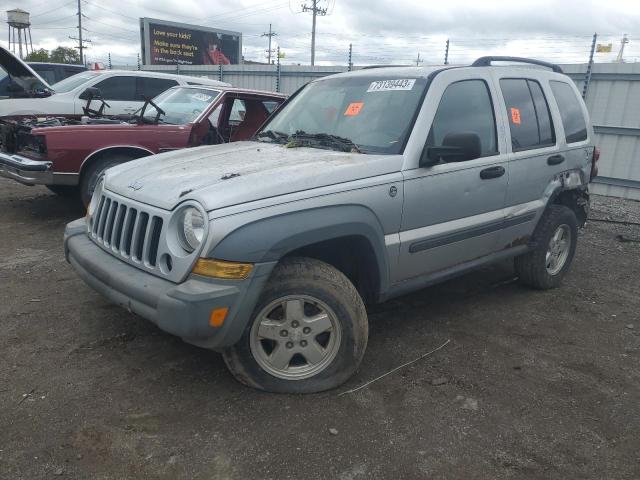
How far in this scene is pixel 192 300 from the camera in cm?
253

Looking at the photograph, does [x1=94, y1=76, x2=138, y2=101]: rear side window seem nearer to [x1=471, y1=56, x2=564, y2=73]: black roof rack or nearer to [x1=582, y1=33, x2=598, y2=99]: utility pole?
[x1=471, y1=56, x2=564, y2=73]: black roof rack

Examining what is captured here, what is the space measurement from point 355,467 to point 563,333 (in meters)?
2.30

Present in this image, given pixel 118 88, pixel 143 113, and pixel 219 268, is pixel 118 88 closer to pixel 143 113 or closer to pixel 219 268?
pixel 143 113

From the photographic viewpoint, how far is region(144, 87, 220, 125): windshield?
6638 millimetres

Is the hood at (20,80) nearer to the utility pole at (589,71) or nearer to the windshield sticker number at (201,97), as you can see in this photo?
the windshield sticker number at (201,97)

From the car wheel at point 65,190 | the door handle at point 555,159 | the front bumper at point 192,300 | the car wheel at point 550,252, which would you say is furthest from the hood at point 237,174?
the car wheel at point 65,190

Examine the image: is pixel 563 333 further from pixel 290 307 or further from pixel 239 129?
pixel 239 129

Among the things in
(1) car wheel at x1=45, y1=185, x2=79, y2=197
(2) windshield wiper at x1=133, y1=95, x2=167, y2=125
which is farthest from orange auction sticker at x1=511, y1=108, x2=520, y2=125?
(1) car wheel at x1=45, y1=185, x2=79, y2=197

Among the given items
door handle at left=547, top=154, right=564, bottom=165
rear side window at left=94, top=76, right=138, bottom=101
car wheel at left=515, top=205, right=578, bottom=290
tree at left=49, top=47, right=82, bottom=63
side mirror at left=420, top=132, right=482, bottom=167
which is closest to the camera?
side mirror at left=420, top=132, right=482, bottom=167

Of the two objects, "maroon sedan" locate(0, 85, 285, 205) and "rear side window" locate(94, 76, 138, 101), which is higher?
"rear side window" locate(94, 76, 138, 101)

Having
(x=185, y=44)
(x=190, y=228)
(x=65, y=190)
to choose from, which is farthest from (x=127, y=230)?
(x=185, y=44)

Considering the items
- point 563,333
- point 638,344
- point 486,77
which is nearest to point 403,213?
point 486,77

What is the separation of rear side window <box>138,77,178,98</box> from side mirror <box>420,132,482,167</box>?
7.08 meters

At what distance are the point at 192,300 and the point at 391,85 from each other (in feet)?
7.08
